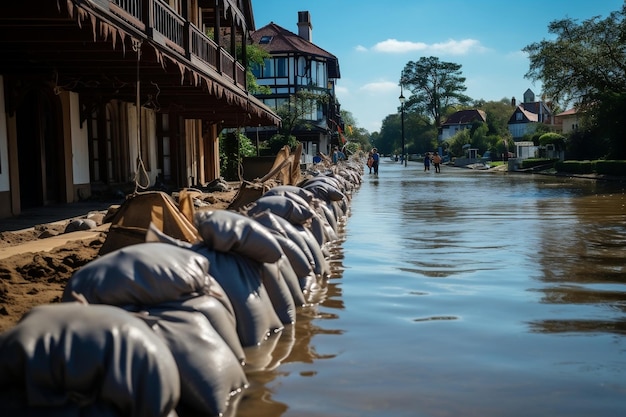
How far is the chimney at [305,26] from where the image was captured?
56.1m

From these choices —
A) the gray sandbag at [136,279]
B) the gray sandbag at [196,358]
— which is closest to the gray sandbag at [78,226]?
the gray sandbag at [136,279]

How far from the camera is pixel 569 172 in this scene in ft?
115

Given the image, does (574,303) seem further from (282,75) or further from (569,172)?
(282,75)

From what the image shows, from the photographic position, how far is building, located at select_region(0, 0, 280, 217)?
800 cm

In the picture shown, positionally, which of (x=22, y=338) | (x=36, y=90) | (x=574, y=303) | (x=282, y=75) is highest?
(x=282, y=75)

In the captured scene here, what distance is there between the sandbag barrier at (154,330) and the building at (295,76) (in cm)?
3945

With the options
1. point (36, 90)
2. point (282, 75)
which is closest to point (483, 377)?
point (36, 90)

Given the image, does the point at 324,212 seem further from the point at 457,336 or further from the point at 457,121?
the point at 457,121

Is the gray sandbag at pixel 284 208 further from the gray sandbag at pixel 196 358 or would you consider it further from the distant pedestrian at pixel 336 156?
the distant pedestrian at pixel 336 156

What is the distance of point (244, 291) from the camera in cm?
398

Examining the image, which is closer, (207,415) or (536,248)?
(207,415)

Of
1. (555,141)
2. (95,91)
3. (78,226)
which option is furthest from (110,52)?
(555,141)

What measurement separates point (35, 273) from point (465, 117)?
325 ft

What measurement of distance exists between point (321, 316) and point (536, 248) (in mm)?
4359
